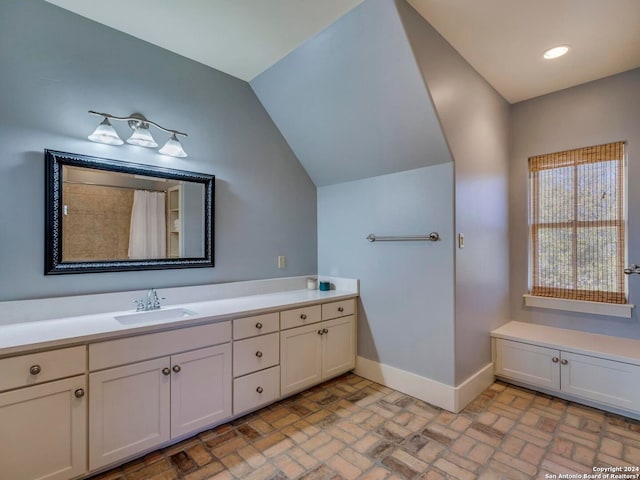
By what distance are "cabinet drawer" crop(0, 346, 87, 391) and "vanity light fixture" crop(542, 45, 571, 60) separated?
3523 mm

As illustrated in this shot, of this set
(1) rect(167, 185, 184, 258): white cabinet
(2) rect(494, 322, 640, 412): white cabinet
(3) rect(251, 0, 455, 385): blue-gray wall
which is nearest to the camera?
(3) rect(251, 0, 455, 385): blue-gray wall

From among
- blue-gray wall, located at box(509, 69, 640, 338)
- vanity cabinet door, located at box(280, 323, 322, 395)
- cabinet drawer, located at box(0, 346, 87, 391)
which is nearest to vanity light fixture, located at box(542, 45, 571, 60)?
blue-gray wall, located at box(509, 69, 640, 338)

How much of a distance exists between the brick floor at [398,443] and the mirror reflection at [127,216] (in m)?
1.27

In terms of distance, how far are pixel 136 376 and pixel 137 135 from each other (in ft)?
4.92

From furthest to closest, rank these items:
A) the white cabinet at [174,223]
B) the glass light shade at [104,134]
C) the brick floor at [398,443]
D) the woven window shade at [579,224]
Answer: the woven window shade at [579,224] → the white cabinet at [174,223] → the glass light shade at [104,134] → the brick floor at [398,443]

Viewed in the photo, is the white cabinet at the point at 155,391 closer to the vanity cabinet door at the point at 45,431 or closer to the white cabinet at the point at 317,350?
the vanity cabinet door at the point at 45,431

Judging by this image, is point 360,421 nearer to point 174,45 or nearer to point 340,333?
point 340,333

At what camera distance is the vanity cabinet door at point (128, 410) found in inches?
63.7

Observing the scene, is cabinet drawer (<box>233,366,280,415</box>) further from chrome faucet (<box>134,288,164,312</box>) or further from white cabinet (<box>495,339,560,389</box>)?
white cabinet (<box>495,339,560,389</box>)

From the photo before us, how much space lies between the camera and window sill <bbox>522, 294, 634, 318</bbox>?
8.50ft

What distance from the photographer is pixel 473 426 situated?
215 cm

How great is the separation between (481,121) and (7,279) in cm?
347

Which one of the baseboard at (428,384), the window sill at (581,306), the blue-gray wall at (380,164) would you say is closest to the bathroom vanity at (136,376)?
the baseboard at (428,384)

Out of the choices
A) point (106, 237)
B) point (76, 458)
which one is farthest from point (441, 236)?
point (76, 458)
